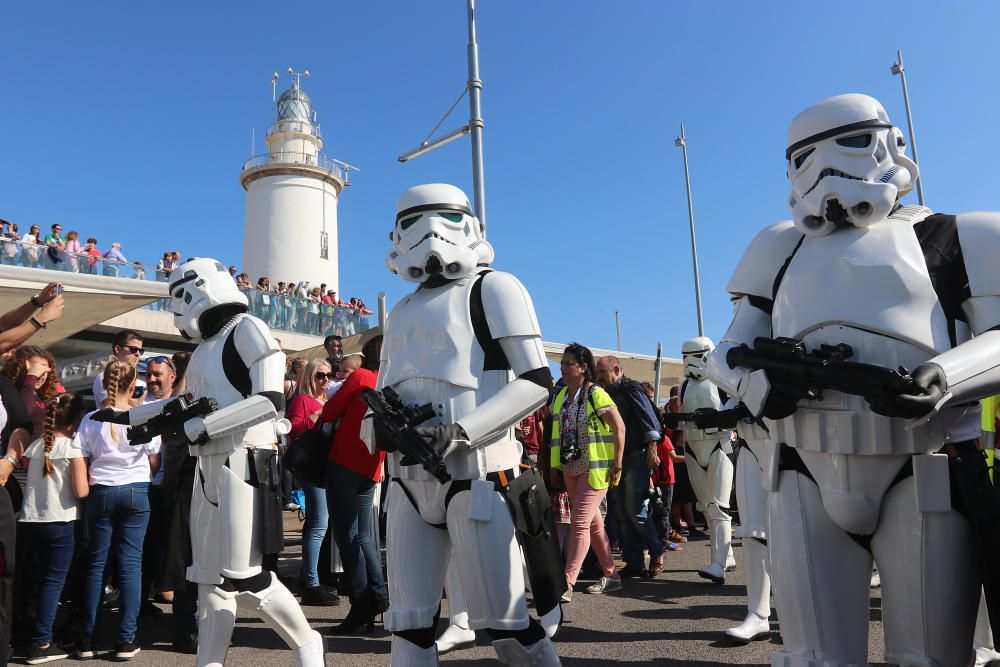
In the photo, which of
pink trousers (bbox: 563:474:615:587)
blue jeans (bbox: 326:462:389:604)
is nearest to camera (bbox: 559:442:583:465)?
pink trousers (bbox: 563:474:615:587)

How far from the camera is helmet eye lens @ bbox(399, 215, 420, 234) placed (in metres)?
3.13

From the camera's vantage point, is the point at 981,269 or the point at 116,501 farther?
the point at 116,501

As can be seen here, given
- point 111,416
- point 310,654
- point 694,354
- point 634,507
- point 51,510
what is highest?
point 694,354

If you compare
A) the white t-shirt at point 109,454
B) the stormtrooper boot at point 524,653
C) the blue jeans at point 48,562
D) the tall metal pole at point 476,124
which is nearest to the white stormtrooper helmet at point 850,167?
the stormtrooper boot at point 524,653

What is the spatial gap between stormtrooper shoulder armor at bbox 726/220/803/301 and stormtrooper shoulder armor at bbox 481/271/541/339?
2.51ft

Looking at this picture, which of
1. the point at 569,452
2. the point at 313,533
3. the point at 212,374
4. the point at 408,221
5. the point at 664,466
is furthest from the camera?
the point at 664,466

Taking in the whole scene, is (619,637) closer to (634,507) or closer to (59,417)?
(634,507)

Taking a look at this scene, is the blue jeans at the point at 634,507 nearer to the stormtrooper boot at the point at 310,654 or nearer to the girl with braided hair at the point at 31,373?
the stormtrooper boot at the point at 310,654

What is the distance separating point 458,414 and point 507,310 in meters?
0.43

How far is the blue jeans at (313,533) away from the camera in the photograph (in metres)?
5.88

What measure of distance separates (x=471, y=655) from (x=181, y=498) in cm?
220

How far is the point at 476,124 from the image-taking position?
977 centimetres

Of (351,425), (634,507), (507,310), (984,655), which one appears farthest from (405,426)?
(634,507)

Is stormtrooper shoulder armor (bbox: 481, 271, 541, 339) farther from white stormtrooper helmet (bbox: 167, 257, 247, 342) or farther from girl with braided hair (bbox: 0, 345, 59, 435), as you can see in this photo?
girl with braided hair (bbox: 0, 345, 59, 435)
